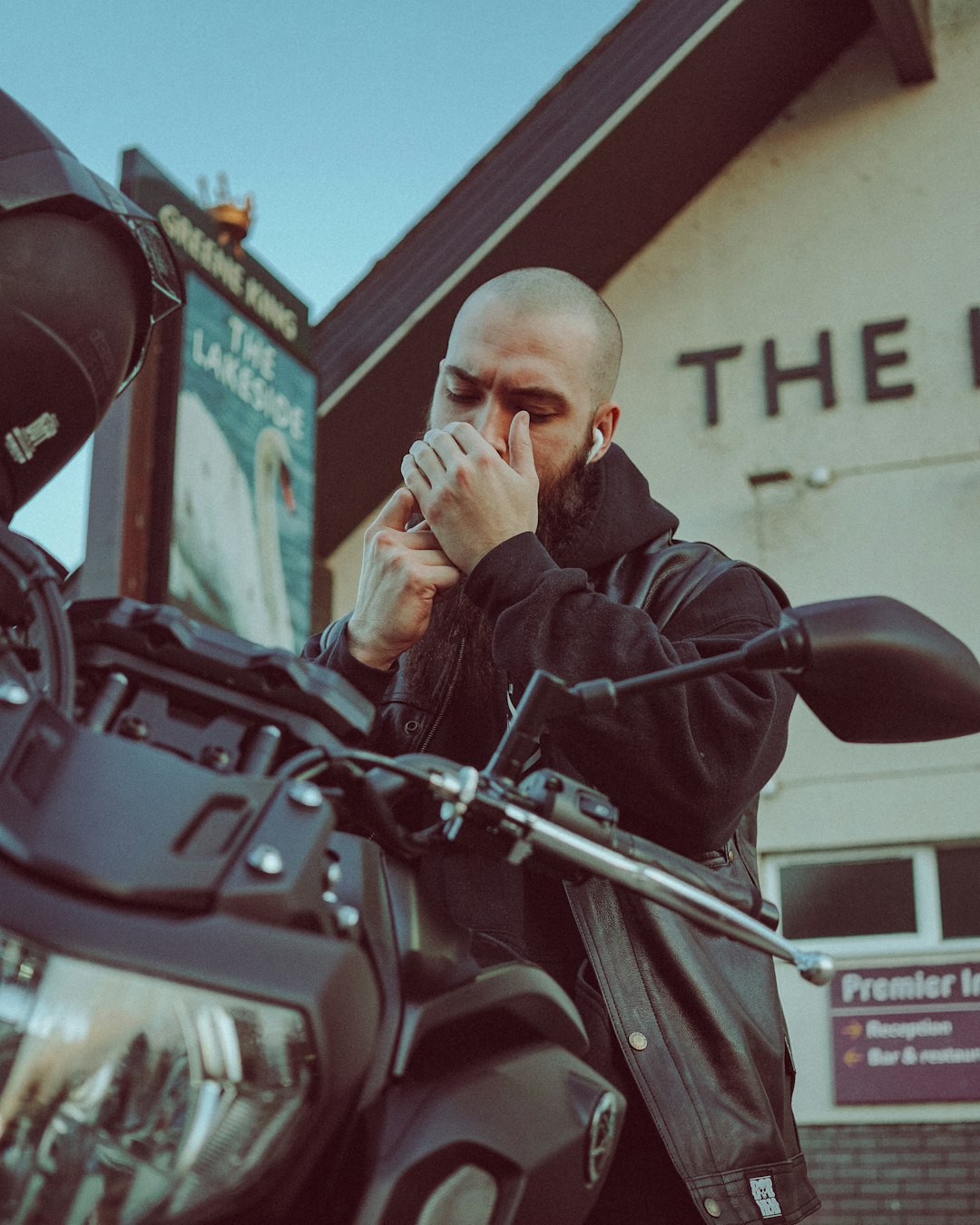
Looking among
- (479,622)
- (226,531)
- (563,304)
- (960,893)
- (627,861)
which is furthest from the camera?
(960,893)

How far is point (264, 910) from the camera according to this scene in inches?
38.4

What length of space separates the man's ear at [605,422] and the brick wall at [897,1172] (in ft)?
22.5

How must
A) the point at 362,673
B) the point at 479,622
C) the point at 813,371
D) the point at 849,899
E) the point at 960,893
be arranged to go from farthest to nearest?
the point at 813,371 → the point at 849,899 → the point at 960,893 → the point at 479,622 → the point at 362,673

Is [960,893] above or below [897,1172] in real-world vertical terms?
above

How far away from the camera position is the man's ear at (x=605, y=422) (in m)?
2.68

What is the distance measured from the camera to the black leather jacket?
1855mm

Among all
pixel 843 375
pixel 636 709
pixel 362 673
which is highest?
pixel 843 375

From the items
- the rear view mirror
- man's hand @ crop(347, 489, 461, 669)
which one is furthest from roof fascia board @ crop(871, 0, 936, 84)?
the rear view mirror

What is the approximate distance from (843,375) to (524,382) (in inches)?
335

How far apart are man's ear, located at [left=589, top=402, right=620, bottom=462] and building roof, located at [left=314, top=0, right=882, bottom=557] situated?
296 inches

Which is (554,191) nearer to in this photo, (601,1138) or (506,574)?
(506,574)

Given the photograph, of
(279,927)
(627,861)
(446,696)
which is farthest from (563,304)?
(279,927)

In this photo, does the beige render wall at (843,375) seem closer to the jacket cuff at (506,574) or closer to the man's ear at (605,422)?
the man's ear at (605,422)

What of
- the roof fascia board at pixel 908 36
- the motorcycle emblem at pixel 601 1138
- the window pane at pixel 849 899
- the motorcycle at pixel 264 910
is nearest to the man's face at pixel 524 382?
the motorcycle at pixel 264 910
